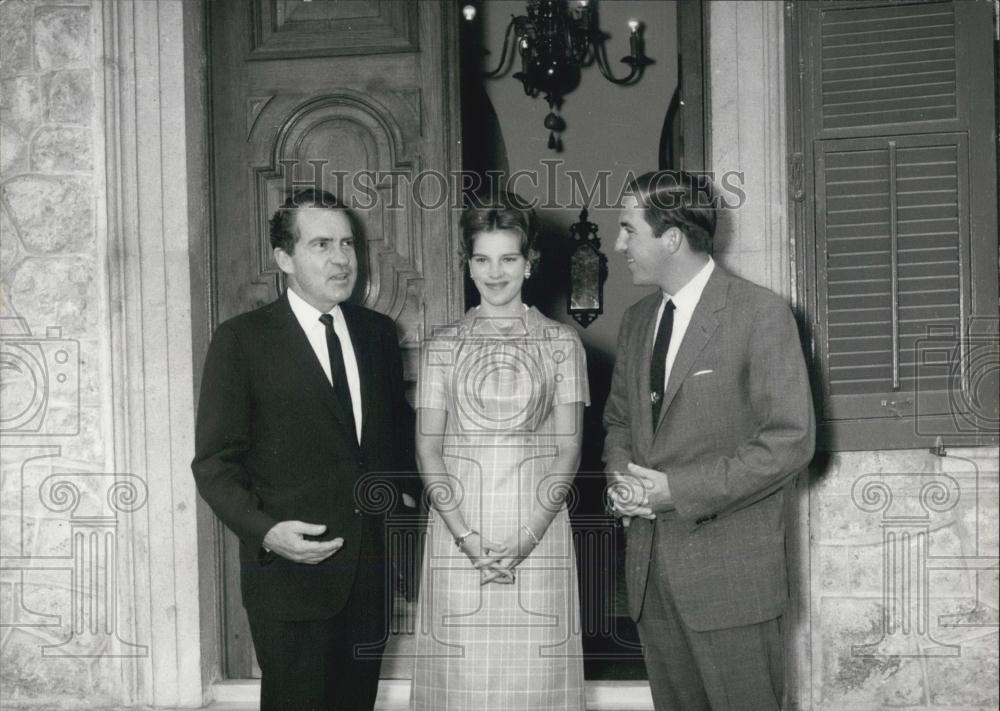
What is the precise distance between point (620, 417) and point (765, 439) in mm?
598

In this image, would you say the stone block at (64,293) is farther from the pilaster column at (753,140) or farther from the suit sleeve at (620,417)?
the pilaster column at (753,140)

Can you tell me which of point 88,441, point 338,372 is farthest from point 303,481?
point 88,441

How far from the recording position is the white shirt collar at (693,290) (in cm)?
304

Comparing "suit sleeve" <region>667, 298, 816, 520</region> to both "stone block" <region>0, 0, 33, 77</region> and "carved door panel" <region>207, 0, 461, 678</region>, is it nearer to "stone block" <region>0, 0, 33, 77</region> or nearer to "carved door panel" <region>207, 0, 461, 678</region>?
"carved door panel" <region>207, 0, 461, 678</region>

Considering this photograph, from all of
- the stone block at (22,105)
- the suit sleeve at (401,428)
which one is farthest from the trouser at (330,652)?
the stone block at (22,105)

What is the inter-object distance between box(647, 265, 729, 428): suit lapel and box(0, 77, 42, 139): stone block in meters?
2.85

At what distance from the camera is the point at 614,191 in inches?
212

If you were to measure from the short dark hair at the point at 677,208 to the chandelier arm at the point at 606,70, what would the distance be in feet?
8.20

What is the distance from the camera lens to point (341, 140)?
Result: 414 centimetres

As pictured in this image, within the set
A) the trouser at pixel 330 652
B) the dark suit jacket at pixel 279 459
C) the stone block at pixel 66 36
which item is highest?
the stone block at pixel 66 36

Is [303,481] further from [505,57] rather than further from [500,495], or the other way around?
[505,57]

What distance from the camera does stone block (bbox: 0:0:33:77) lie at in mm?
3988

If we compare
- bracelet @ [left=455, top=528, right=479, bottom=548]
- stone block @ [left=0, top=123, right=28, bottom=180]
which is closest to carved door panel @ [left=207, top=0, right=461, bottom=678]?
stone block @ [left=0, top=123, right=28, bottom=180]

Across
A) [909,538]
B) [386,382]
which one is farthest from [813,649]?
[386,382]
